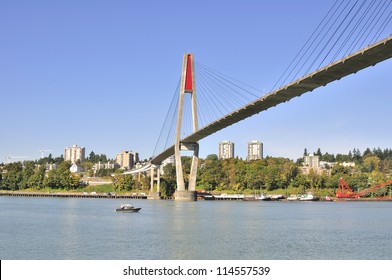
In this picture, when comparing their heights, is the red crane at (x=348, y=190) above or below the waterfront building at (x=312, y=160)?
below

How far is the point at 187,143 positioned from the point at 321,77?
3408 centimetres

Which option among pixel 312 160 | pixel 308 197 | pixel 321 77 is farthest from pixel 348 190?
pixel 312 160

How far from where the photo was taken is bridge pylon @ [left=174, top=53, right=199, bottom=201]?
2653 inches

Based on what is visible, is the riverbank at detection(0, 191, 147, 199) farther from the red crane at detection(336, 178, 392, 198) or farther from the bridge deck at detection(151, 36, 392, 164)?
the bridge deck at detection(151, 36, 392, 164)

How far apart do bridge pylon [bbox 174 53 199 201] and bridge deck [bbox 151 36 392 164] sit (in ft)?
46.7

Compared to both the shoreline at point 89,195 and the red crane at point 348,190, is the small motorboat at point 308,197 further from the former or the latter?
the red crane at point 348,190

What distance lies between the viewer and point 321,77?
1383 inches

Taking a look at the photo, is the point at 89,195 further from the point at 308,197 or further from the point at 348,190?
the point at 348,190

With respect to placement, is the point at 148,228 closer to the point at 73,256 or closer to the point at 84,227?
the point at 84,227

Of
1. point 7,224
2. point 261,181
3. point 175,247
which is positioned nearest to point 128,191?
point 261,181

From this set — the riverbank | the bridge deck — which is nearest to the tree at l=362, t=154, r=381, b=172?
the riverbank

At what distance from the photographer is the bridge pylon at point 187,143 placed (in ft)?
221

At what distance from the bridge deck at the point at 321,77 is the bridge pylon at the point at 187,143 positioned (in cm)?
1424

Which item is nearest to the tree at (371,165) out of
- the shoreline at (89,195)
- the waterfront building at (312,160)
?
the shoreline at (89,195)
